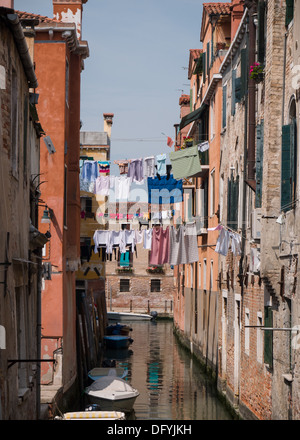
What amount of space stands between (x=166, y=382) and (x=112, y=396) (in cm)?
680

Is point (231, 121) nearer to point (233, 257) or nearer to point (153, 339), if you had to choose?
point (233, 257)

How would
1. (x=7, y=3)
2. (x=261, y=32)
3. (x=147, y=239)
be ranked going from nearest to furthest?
(x=7, y=3) → (x=261, y=32) → (x=147, y=239)

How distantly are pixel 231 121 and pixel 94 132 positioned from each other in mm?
28925

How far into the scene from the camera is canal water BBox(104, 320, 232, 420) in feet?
65.2

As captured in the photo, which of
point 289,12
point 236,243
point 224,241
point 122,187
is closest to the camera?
point 289,12

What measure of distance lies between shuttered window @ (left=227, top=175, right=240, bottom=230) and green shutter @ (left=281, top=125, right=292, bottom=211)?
6.80 meters

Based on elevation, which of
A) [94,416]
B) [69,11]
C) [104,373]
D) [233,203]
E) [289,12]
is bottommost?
[104,373]

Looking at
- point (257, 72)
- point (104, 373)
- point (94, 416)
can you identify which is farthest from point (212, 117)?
point (94, 416)

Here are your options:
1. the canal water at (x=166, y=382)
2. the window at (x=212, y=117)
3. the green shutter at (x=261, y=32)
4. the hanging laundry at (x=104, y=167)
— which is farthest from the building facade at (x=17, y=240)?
the hanging laundry at (x=104, y=167)

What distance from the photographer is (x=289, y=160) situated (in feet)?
40.5

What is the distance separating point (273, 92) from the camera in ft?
43.5

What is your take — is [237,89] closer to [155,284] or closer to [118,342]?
[118,342]

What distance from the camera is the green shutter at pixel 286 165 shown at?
485 inches

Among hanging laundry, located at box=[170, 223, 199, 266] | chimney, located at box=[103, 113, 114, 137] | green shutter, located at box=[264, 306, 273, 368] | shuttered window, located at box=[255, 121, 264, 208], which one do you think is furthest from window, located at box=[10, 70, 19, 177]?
chimney, located at box=[103, 113, 114, 137]
